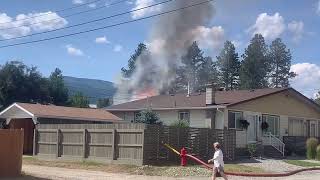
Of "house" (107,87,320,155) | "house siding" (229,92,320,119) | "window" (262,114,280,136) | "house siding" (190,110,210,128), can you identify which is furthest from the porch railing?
"house siding" (190,110,210,128)

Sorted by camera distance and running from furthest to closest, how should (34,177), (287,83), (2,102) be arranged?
(287,83)
(2,102)
(34,177)

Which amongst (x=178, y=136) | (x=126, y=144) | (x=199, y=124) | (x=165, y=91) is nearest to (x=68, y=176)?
(x=126, y=144)

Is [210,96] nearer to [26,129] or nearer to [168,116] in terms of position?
[168,116]

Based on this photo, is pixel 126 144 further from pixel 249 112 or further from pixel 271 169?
pixel 249 112

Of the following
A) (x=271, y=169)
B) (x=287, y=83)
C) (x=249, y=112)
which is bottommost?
(x=271, y=169)

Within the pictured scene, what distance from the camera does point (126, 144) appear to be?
84.1ft

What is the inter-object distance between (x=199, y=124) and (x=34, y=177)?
18011mm

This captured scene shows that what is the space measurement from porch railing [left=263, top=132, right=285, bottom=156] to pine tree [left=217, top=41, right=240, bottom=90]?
5063 centimetres

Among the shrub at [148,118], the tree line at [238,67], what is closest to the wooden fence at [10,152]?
the shrub at [148,118]

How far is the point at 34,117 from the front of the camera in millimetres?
33438

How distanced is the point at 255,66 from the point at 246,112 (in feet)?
163

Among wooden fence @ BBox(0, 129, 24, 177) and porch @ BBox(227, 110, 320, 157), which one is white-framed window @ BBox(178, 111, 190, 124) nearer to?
porch @ BBox(227, 110, 320, 157)

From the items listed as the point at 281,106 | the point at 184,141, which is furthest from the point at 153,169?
the point at 281,106

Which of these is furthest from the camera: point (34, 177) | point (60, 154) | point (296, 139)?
point (296, 139)
